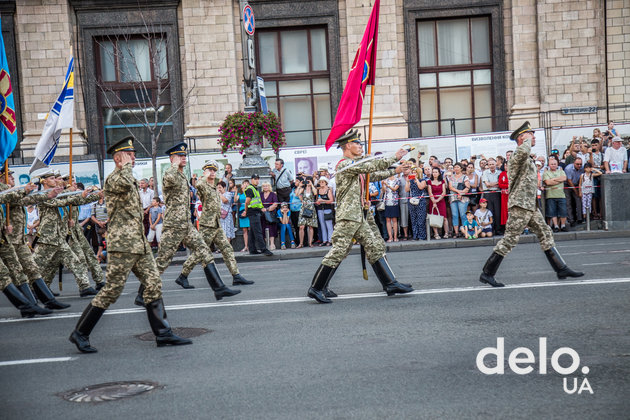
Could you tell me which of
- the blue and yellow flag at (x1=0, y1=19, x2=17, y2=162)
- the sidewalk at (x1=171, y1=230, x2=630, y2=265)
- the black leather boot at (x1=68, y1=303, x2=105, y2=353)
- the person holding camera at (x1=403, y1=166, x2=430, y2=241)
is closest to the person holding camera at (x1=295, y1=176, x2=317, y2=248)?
the sidewalk at (x1=171, y1=230, x2=630, y2=265)

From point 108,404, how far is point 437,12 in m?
23.6

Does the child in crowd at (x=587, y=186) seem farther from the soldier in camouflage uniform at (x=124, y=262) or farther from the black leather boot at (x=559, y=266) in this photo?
the soldier in camouflage uniform at (x=124, y=262)

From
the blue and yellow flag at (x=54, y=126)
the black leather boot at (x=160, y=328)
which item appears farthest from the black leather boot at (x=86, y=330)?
the blue and yellow flag at (x=54, y=126)

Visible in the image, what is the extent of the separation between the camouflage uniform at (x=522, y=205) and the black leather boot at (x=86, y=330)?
5.08 metres

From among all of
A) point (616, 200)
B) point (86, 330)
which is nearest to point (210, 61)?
point (616, 200)

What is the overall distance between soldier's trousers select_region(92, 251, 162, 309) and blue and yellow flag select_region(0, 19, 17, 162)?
13.7ft

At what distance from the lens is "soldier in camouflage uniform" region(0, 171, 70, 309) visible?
990 centimetres

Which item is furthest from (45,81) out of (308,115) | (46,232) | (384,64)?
(46,232)

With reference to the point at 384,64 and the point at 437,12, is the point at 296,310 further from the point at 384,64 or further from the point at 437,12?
the point at 437,12

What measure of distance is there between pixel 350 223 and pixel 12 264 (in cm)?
438

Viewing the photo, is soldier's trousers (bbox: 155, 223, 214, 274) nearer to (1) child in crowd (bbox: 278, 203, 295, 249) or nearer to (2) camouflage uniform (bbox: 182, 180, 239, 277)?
(2) camouflage uniform (bbox: 182, 180, 239, 277)

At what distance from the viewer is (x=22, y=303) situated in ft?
31.9

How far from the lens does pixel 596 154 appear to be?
19.2m

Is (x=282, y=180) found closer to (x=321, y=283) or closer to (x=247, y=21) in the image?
(x=247, y=21)
